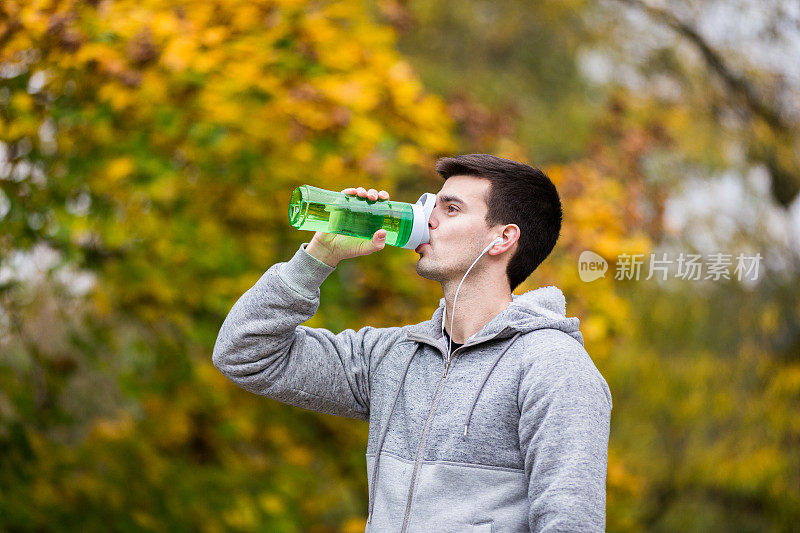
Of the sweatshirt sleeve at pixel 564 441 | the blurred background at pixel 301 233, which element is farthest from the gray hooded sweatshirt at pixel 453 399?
the blurred background at pixel 301 233

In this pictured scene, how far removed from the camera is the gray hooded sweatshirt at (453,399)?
50.0 inches

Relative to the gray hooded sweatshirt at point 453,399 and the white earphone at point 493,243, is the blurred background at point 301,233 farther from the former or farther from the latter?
the white earphone at point 493,243

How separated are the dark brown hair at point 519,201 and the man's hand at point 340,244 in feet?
0.58

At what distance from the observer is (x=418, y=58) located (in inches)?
219

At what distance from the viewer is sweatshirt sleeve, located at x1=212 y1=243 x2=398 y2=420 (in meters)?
1.54

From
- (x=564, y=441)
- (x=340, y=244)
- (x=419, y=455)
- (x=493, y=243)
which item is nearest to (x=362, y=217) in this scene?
(x=340, y=244)

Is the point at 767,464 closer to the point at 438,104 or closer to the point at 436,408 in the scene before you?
the point at 438,104

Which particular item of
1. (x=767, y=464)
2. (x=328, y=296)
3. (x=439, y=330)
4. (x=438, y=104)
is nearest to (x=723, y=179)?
(x=767, y=464)

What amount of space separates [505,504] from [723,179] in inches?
147

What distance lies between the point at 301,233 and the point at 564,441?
6.83 feet

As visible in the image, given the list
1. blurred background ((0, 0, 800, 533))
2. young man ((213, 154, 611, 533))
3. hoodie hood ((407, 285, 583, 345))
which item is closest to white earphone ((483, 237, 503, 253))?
young man ((213, 154, 611, 533))

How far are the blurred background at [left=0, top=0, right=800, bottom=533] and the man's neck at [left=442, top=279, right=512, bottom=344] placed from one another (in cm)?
136

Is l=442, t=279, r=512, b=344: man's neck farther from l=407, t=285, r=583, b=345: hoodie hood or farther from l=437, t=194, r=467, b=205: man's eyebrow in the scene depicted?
l=437, t=194, r=467, b=205: man's eyebrow

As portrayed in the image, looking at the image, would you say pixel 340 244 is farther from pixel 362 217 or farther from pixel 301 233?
pixel 301 233
